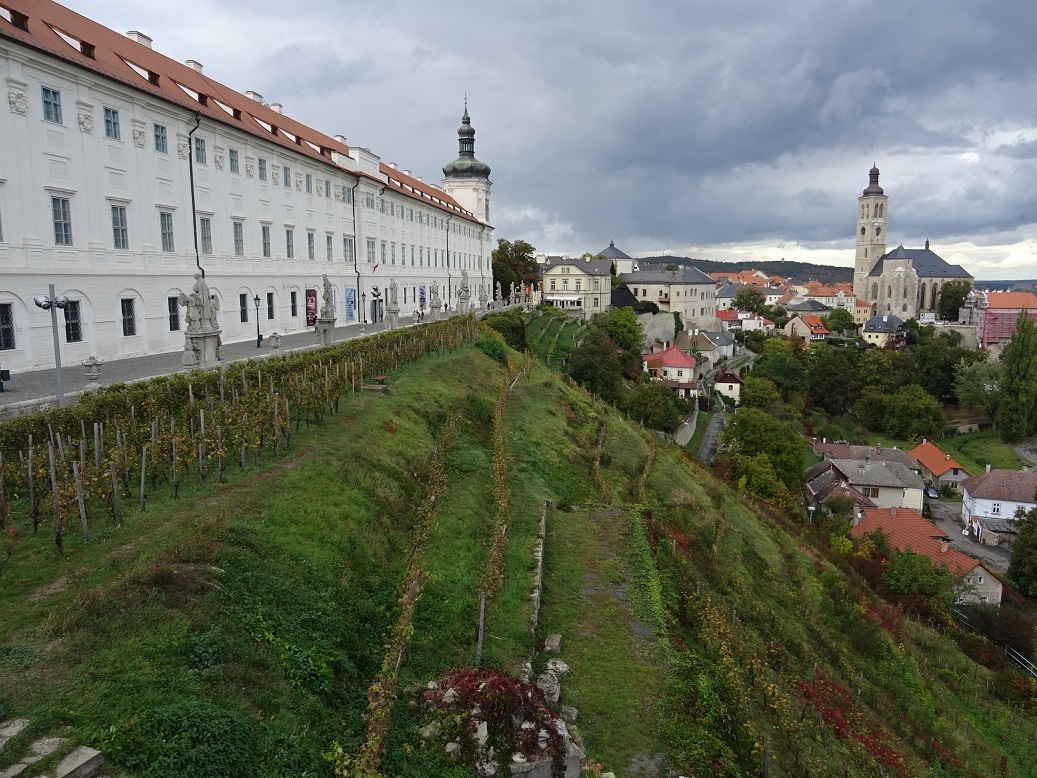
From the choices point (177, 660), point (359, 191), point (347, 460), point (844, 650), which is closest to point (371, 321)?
point (359, 191)

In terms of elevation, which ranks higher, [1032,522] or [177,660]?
[177,660]

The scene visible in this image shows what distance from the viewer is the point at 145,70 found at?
27.4 metres

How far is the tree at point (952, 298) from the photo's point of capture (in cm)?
12612

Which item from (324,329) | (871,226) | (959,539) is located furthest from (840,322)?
(324,329)

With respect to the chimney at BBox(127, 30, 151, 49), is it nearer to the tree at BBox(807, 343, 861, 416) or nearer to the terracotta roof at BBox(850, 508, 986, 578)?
the terracotta roof at BBox(850, 508, 986, 578)

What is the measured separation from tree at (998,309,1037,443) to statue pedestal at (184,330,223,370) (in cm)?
8044

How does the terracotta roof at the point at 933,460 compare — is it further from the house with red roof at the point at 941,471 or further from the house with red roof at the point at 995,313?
the house with red roof at the point at 995,313

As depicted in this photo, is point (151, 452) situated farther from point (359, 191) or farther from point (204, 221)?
point (359, 191)

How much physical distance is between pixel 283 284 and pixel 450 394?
1774 centimetres

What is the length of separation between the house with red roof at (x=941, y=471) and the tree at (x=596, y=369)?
33.6 m

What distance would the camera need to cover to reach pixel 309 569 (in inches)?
399

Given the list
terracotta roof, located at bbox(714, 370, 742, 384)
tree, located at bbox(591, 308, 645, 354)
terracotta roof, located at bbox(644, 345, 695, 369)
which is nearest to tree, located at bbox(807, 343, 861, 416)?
terracotta roof, located at bbox(714, 370, 742, 384)

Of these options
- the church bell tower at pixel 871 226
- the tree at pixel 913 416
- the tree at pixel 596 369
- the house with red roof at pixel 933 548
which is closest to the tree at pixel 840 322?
the church bell tower at pixel 871 226

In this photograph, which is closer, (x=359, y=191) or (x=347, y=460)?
(x=347, y=460)
